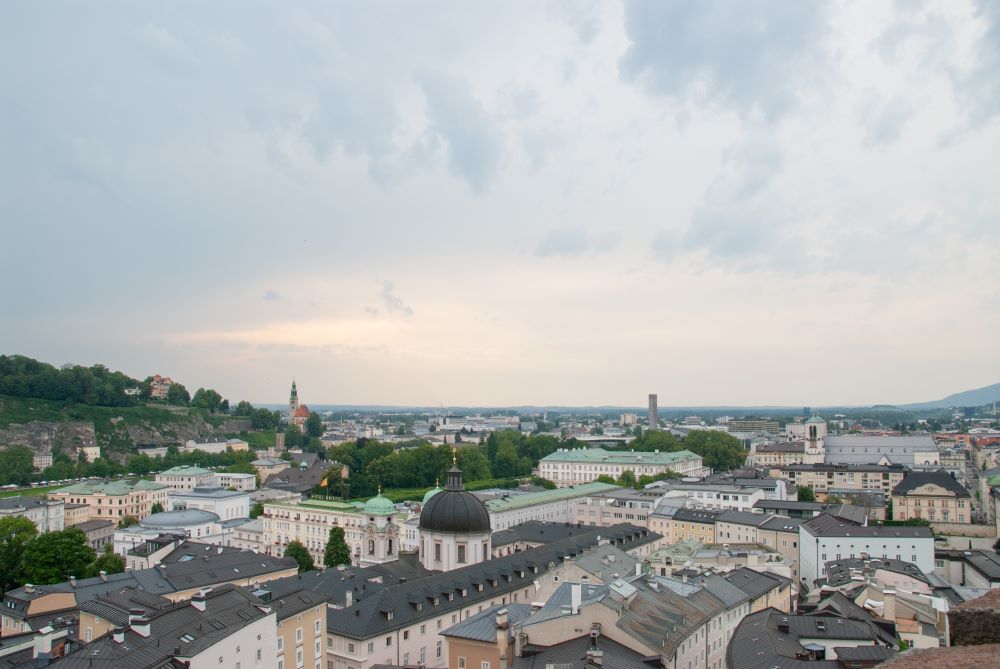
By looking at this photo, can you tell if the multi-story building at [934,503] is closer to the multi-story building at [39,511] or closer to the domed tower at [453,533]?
the domed tower at [453,533]

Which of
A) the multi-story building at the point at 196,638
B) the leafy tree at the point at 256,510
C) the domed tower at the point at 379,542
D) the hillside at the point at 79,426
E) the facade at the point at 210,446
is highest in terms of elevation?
the hillside at the point at 79,426

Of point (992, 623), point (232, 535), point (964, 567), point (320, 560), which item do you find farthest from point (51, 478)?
point (992, 623)

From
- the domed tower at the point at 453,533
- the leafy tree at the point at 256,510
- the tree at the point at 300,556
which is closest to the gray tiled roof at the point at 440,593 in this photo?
the domed tower at the point at 453,533

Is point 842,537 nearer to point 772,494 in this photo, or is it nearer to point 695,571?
point 695,571

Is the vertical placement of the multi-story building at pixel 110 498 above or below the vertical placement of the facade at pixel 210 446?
below

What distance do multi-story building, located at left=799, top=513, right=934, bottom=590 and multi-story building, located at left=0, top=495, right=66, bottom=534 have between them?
277 feet

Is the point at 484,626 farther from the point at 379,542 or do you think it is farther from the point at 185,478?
the point at 185,478

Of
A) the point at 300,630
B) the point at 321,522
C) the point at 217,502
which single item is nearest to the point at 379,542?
the point at 321,522

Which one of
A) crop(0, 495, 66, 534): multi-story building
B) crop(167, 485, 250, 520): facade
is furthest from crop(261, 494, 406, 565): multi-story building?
crop(0, 495, 66, 534): multi-story building

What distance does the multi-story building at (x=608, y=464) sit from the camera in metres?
148

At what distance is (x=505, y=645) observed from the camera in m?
37.5

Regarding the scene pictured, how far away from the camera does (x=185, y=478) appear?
139 metres

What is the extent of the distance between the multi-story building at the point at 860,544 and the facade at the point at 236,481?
9857cm

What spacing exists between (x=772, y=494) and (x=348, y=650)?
233ft
